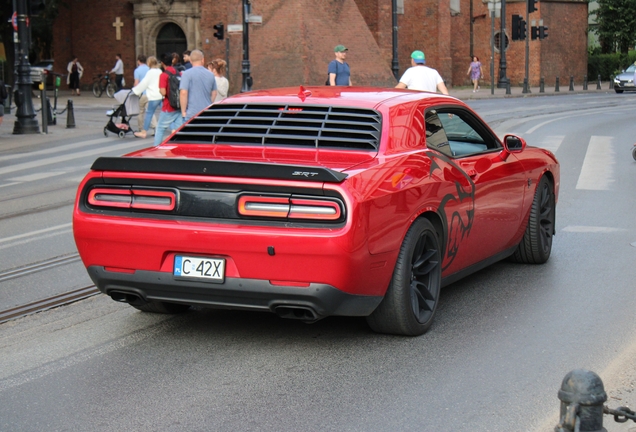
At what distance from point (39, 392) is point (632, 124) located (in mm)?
22727

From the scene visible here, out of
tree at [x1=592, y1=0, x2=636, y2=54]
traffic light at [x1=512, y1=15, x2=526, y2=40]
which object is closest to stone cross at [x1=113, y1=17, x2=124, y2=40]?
traffic light at [x1=512, y1=15, x2=526, y2=40]

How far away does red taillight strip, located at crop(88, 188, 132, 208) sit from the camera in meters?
5.78

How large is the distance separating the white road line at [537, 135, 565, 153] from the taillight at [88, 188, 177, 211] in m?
13.4

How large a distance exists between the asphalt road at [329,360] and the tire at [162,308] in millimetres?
56

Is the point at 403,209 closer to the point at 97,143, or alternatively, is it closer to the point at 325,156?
the point at 325,156

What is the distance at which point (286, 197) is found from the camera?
5.37 m

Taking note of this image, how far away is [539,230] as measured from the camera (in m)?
8.05

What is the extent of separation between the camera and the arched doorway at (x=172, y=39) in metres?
49.4

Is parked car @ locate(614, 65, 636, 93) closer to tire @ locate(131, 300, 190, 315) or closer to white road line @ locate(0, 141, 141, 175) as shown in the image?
white road line @ locate(0, 141, 141, 175)

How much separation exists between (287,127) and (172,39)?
1743 inches

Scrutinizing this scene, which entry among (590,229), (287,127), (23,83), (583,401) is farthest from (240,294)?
(23,83)

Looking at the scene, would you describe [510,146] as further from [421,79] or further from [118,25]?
[118,25]

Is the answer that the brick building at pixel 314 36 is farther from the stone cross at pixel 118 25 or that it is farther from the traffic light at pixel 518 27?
the traffic light at pixel 518 27

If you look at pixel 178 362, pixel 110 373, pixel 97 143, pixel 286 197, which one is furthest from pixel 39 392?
pixel 97 143
